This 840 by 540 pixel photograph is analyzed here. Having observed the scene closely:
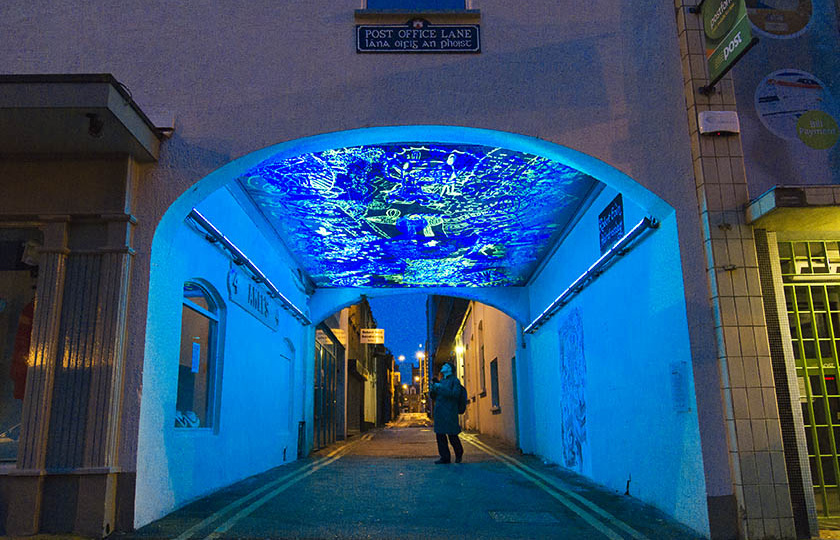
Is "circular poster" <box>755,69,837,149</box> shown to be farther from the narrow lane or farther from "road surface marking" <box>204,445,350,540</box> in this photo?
"road surface marking" <box>204,445,350,540</box>

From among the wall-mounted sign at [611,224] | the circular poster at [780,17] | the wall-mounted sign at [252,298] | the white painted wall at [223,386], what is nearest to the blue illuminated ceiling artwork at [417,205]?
the wall-mounted sign at [611,224]

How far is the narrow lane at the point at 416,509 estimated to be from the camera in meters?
5.05

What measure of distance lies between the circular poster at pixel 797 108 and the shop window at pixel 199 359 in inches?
243

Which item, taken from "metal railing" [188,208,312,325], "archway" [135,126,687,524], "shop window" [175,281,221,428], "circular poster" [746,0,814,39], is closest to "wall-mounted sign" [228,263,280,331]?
"metal railing" [188,208,312,325]

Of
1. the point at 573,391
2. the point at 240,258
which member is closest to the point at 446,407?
the point at 573,391

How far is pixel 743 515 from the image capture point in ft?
15.8

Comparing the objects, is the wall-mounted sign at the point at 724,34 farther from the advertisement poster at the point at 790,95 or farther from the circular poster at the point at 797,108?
the circular poster at the point at 797,108

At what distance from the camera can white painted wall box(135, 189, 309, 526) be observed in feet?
18.0

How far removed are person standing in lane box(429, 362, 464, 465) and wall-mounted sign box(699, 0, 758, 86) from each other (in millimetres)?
7096

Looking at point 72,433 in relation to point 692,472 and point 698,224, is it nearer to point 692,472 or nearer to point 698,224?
point 692,472

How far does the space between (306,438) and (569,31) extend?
32.8ft

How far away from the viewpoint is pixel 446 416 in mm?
11188

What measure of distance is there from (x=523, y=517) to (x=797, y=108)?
14.9 ft

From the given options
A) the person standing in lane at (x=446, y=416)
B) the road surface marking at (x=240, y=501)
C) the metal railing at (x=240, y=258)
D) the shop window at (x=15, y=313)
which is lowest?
the road surface marking at (x=240, y=501)
